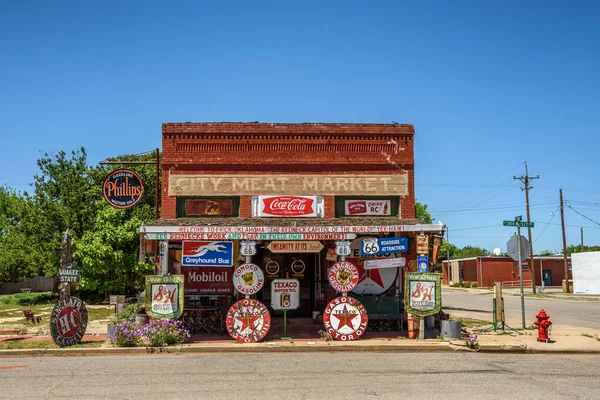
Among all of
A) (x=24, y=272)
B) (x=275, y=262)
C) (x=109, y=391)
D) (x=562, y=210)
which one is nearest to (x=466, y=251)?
(x=562, y=210)

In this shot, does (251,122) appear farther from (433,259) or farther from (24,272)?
(24,272)

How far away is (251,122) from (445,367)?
1003cm

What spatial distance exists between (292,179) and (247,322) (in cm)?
496

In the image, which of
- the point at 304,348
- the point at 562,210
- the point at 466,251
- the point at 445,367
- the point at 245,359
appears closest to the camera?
the point at 445,367

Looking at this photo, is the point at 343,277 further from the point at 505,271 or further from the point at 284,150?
the point at 505,271

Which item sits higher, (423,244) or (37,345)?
(423,244)

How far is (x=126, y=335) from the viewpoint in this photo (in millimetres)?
14758

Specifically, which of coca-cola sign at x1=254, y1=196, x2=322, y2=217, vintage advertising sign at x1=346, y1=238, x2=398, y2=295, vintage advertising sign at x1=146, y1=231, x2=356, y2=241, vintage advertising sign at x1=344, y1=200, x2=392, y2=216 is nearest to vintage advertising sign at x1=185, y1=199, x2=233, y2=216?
coca-cola sign at x1=254, y1=196, x2=322, y2=217

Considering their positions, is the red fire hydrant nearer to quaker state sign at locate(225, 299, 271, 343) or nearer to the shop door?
quaker state sign at locate(225, 299, 271, 343)

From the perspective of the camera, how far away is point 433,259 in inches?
671

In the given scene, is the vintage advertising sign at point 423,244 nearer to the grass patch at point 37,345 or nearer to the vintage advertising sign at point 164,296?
the vintage advertising sign at point 164,296

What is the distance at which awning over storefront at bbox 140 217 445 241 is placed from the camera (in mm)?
15859

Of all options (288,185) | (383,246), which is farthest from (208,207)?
(383,246)

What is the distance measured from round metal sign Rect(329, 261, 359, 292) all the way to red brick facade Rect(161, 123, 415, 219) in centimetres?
281
